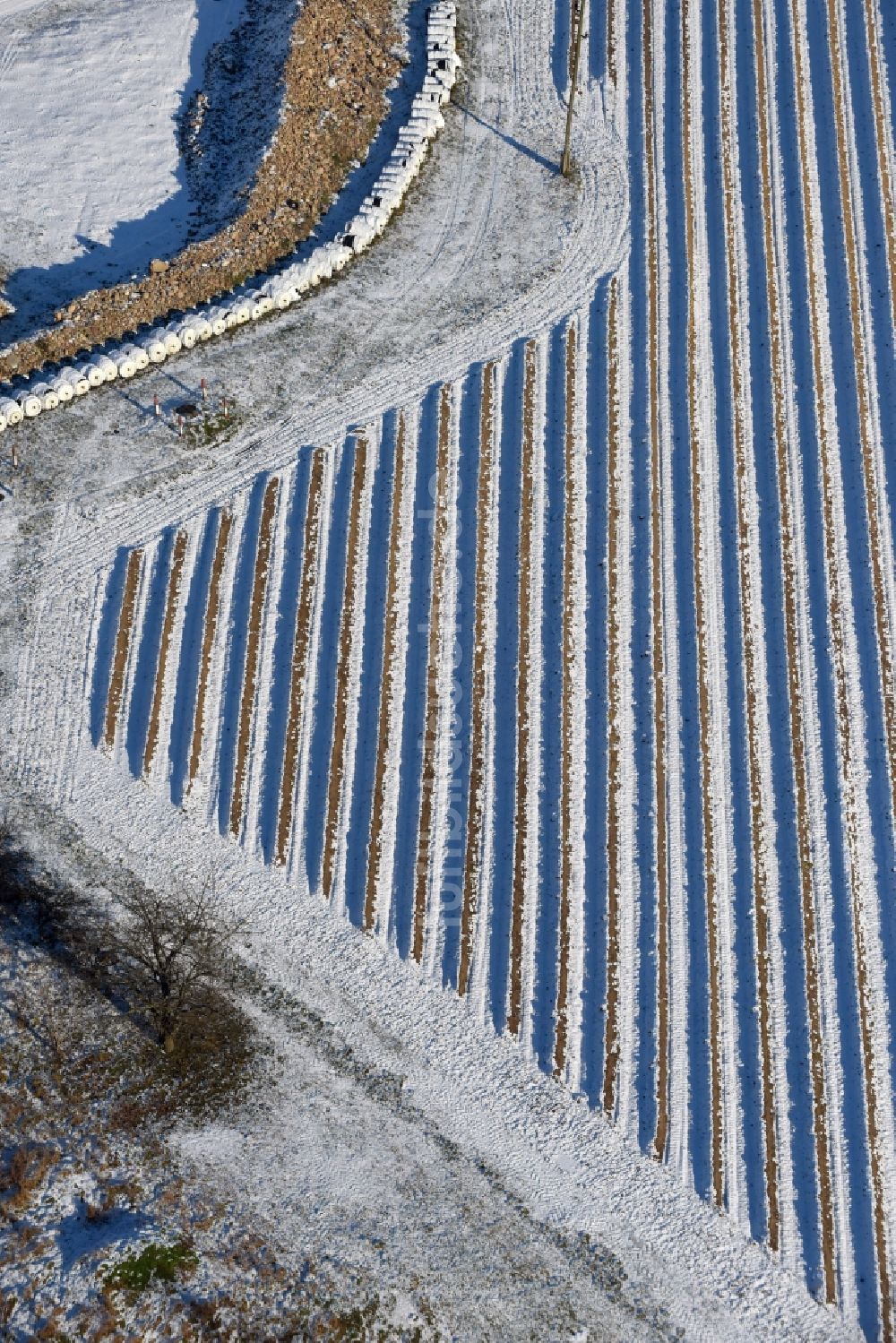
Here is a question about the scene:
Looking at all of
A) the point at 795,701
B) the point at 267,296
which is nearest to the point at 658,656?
the point at 795,701

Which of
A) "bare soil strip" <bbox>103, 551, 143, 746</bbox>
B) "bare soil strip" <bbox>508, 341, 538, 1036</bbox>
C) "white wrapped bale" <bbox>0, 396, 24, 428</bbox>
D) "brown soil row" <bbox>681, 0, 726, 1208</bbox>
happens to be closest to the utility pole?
"brown soil row" <bbox>681, 0, 726, 1208</bbox>

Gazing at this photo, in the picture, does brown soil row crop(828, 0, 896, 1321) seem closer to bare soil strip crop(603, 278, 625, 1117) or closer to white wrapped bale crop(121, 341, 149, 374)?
bare soil strip crop(603, 278, 625, 1117)

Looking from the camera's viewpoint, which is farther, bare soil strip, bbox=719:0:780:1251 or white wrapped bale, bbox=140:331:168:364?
white wrapped bale, bbox=140:331:168:364

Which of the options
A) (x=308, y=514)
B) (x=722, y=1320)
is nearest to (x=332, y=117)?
(x=308, y=514)

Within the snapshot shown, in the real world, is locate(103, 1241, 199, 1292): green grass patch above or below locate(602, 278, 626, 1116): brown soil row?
below

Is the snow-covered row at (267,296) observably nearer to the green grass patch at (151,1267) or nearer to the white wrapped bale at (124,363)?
the white wrapped bale at (124,363)
